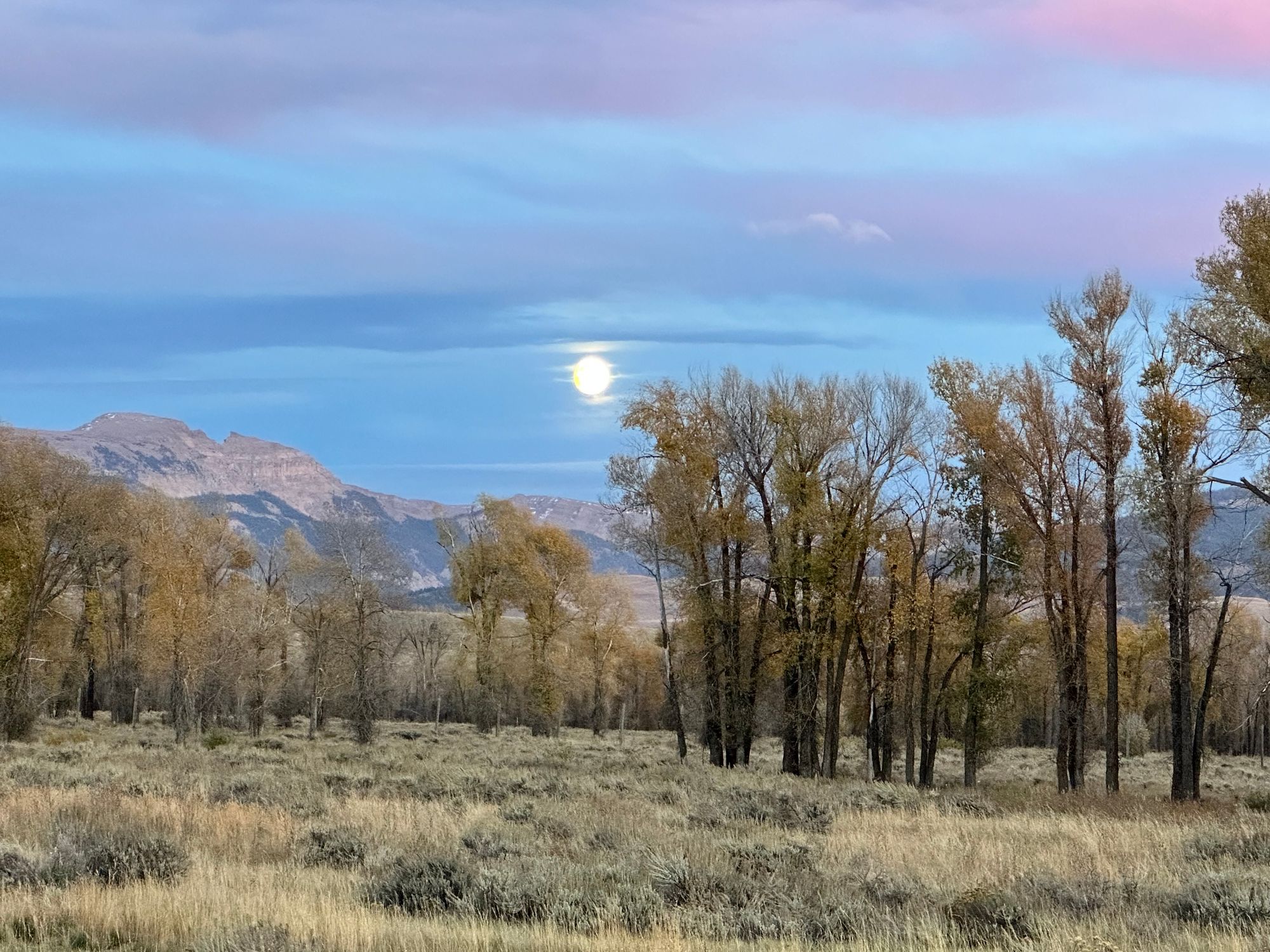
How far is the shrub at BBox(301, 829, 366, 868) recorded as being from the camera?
1173cm

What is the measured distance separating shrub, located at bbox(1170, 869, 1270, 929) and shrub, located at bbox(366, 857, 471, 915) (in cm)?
618

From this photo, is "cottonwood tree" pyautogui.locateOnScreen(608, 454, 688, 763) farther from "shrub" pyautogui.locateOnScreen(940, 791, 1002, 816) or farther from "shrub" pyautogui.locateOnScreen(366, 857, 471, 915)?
"shrub" pyautogui.locateOnScreen(366, 857, 471, 915)

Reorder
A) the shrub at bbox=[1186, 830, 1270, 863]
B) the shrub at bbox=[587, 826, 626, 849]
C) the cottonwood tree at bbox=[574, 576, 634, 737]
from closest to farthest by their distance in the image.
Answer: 1. the shrub at bbox=[1186, 830, 1270, 863]
2. the shrub at bbox=[587, 826, 626, 849]
3. the cottonwood tree at bbox=[574, 576, 634, 737]

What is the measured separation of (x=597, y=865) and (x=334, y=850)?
3.27m

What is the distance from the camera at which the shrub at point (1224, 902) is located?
331 inches

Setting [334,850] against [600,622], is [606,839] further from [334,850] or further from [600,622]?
[600,622]

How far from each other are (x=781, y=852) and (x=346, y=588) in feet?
96.7

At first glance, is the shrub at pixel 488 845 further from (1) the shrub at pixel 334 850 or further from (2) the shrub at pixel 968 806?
(2) the shrub at pixel 968 806

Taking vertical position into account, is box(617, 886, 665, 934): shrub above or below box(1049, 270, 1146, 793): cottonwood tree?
below

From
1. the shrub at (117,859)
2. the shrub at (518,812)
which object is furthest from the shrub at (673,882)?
the shrub at (518,812)

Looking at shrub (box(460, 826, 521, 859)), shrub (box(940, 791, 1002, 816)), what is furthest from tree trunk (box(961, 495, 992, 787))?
shrub (box(460, 826, 521, 859))

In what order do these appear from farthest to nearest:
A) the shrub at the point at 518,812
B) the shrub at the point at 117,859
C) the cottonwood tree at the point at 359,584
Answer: the cottonwood tree at the point at 359,584, the shrub at the point at 518,812, the shrub at the point at 117,859

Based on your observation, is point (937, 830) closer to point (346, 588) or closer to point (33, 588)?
point (346, 588)

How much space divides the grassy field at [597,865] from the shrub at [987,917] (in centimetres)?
3
